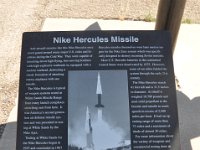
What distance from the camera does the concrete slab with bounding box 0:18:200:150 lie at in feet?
11.6

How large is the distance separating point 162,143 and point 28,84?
2.55ft

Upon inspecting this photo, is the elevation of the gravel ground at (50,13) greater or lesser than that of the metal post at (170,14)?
greater

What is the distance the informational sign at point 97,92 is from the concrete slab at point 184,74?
128 centimetres

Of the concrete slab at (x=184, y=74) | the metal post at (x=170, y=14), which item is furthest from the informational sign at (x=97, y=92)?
the concrete slab at (x=184, y=74)

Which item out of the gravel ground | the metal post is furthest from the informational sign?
the gravel ground

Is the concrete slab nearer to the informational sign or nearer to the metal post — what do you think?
the metal post

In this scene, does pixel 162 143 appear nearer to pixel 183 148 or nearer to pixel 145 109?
pixel 145 109

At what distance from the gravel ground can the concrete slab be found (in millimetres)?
117


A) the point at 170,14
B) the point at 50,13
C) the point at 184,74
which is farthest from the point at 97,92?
the point at 50,13

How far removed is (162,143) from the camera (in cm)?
221

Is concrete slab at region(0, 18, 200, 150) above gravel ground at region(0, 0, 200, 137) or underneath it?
underneath

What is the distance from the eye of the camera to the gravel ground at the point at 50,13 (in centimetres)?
431

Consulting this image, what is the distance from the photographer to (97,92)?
2.28m

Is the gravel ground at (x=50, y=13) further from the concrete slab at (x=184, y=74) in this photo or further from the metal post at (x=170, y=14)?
the metal post at (x=170, y=14)
